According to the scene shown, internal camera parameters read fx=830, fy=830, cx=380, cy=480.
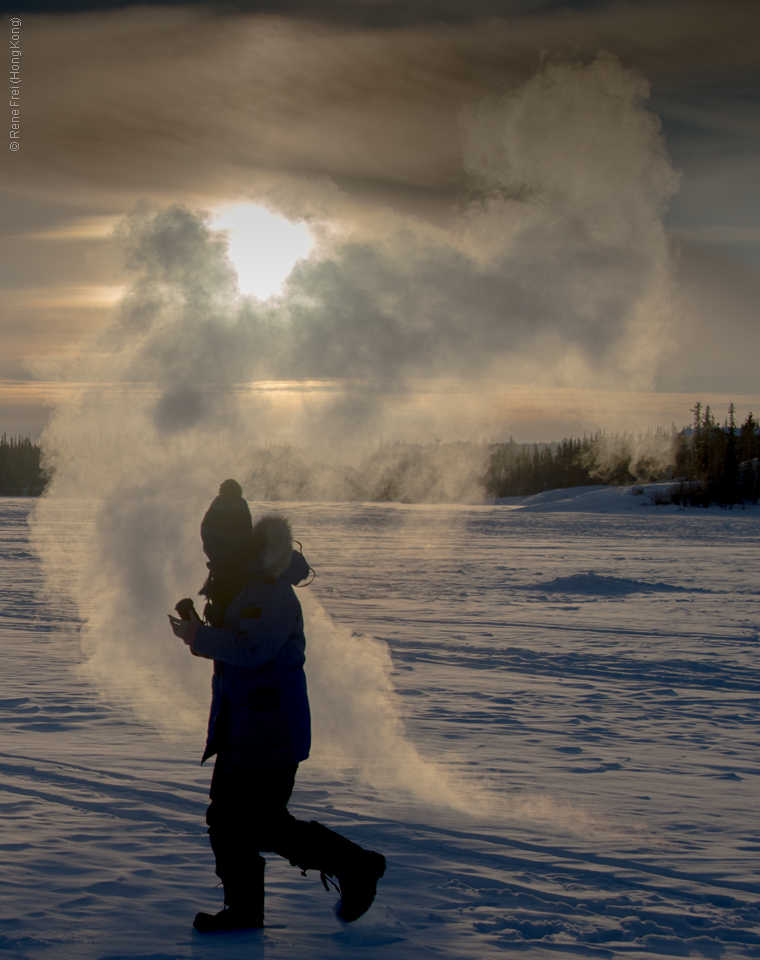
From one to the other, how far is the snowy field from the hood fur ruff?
151cm

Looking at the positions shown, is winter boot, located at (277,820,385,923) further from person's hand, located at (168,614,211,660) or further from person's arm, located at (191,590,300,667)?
person's hand, located at (168,614,211,660)

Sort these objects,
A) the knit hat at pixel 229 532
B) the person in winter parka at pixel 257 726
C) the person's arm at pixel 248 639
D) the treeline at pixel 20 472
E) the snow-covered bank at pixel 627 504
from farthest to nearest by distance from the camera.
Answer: the treeline at pixel 20 472
the snow-covered bank at pixel 627 504
the knit hat at pixel 229 532
the person in winter parka at pixel 257 726
the person's arm at pixel 248 639

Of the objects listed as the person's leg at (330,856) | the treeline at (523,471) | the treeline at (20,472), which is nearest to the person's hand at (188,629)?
the person's leg at (330,856)

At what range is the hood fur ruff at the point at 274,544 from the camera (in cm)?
340

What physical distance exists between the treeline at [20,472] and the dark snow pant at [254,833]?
3959 inches

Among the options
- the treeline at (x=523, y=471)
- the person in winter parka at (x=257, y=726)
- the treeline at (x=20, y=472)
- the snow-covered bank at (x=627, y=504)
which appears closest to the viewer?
the person in winter parka at (x=257, y=726)

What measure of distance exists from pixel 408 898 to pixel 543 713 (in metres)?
3.86

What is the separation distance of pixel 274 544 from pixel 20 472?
411 ft

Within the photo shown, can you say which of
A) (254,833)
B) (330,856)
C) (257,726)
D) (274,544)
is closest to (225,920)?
(254,833)

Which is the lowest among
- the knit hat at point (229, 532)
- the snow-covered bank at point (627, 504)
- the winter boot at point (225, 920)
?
the winter boot at point (225, 920)

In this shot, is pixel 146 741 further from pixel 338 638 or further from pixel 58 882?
pixel 338 638

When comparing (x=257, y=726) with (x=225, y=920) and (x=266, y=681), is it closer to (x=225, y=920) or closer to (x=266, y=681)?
(x=266, y=681)

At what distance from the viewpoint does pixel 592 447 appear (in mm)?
128875

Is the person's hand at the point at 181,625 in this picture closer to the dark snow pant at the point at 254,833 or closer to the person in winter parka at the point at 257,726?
the person in winter parka at the point at 257,726
